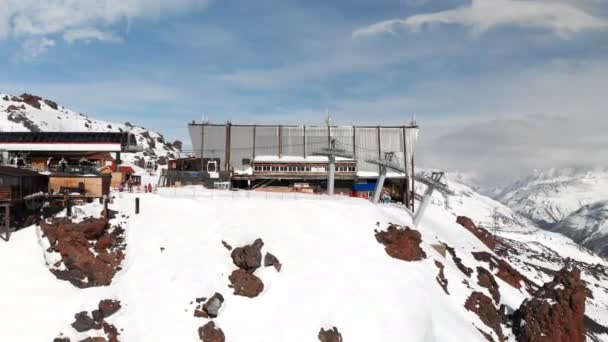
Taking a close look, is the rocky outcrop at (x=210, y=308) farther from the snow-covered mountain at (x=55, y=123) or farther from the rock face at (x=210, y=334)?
the snow-covered mountain at (x=55, y=123)

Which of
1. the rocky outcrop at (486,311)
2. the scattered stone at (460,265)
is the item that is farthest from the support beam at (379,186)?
the rocky outcrop at (486,311)

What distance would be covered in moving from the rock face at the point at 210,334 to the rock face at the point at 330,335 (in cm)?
845

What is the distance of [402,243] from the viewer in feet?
183

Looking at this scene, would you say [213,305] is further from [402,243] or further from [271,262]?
[402,243]

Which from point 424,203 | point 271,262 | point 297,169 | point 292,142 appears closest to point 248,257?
point 271,262

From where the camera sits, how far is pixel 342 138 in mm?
90625

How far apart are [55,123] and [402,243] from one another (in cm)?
12352

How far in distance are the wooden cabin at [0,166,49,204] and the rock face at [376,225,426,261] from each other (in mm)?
39246

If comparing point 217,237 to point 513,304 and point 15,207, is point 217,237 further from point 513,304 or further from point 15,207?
point 513,304

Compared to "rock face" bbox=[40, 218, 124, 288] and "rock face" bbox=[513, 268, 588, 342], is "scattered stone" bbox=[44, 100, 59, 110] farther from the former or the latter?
"rock face" bbox=[513, 268, 588, 342]

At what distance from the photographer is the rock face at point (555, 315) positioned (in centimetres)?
5209

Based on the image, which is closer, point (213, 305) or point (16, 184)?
point (213, 305)

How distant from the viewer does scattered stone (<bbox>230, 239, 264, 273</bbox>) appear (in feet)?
153

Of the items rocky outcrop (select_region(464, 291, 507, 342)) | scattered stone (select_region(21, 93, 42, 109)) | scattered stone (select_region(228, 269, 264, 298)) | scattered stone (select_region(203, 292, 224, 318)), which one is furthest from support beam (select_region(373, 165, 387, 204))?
scattered stone (select_region(21, 93, 42, 109))
